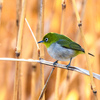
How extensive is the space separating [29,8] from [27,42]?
1.04 feet

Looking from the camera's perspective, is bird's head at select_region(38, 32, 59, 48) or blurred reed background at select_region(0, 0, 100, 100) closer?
bird's head at select_region(38, 32, 59, 48)

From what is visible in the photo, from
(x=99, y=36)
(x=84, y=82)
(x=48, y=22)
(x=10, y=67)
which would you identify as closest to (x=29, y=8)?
(x=48, y=22)

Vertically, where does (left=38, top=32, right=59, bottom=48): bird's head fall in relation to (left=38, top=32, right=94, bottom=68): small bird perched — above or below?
above

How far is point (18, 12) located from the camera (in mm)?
1076

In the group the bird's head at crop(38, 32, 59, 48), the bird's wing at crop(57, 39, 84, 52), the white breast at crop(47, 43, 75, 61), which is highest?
the bird's head at crop(38, 32, 59, 48)

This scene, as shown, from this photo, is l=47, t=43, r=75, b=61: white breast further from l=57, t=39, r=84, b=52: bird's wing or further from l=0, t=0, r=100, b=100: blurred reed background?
l=0, t=0, r=100, b=100: blurred reed background

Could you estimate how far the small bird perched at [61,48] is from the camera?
118 centimetres

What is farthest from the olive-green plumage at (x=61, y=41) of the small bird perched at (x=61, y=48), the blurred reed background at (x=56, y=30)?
the blurred reed background at (x=56, y=30)

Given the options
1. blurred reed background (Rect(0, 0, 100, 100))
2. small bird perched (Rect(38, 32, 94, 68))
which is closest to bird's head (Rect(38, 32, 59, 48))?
small bird perched (Rect(38, 32, 94, 68))

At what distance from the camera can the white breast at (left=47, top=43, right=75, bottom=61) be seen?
1.17 m

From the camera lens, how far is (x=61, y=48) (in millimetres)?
1219

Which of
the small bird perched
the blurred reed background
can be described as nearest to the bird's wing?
the small bird perched

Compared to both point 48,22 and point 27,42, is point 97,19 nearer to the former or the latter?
point 48,22

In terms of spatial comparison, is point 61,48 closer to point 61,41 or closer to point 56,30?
point 61,41
